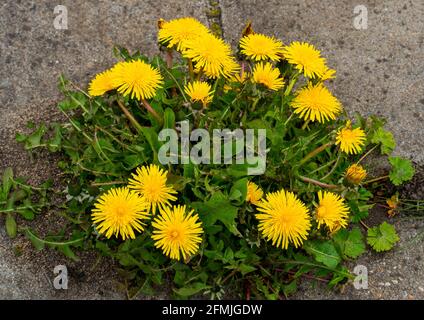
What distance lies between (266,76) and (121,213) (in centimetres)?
77

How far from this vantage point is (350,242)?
2.31 metres

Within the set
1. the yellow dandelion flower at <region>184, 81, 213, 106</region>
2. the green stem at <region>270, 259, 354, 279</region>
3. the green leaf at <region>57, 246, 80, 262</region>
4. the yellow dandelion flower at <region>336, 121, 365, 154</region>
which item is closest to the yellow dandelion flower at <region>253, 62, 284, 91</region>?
the yellow dandelion flower at <region>184, 81, 213, 106</region>

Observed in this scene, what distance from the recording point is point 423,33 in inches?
115

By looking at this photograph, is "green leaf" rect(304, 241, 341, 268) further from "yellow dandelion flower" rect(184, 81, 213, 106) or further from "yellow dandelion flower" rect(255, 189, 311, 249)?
"yellow dandelion flower" rect(184, 81, 213, 106)

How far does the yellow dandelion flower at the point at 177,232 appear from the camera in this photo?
2.00 m

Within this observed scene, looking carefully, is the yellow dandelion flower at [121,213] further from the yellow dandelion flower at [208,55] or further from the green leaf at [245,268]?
the yellow dandelion flower at [208,55]

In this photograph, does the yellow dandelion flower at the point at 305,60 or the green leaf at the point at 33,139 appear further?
the green leaf at the point at 33,139

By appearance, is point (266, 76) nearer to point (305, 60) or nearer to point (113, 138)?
point (305, 60)

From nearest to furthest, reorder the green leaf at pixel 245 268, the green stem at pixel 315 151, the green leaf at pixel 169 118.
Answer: the green leaf at pixel 245 268 < the green leaf at pixel 169 118 < the green stem at pixel 315 151

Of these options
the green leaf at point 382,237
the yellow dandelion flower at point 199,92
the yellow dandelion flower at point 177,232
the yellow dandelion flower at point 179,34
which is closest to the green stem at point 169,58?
the yellow dandelion flower at point 179,34

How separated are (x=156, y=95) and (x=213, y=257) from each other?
66cm

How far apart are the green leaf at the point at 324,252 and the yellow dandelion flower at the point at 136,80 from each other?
0.81 meters
